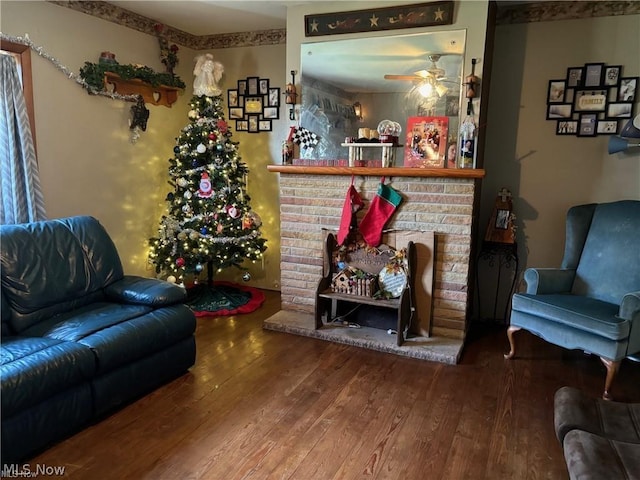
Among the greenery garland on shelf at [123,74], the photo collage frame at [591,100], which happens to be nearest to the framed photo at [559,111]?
the photo collage frame at [591,100]

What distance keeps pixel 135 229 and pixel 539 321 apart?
345 centimetres

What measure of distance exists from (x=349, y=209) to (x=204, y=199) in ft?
4.69

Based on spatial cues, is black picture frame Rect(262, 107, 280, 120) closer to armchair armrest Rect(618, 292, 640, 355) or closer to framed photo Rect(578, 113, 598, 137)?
framed photo Rect(578, 113, 598, 137)

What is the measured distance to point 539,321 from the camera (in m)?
2.95

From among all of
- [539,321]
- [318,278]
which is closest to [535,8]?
[539,321]

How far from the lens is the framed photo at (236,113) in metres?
4.59

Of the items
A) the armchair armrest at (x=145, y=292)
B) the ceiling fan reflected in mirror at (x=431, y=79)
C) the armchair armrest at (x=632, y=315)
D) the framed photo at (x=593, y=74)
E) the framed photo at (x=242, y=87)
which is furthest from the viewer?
the framed photo at (x=242, y=87)

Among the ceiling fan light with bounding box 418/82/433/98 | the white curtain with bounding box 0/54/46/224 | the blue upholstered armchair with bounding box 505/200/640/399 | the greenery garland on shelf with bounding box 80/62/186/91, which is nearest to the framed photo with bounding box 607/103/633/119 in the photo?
the blue upholstered armchair with bounding box 505/200/640/399

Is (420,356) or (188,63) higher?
(188,63)

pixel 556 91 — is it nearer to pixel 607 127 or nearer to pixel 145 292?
pixel 607 127

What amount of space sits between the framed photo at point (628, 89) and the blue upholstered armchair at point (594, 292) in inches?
31.1

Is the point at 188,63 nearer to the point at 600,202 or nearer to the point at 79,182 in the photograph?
the point at 79,182

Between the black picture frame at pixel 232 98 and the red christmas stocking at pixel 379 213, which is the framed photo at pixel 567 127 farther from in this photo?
the black picture frame at pixel 232 98

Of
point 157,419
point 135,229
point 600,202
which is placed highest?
point 600,202
